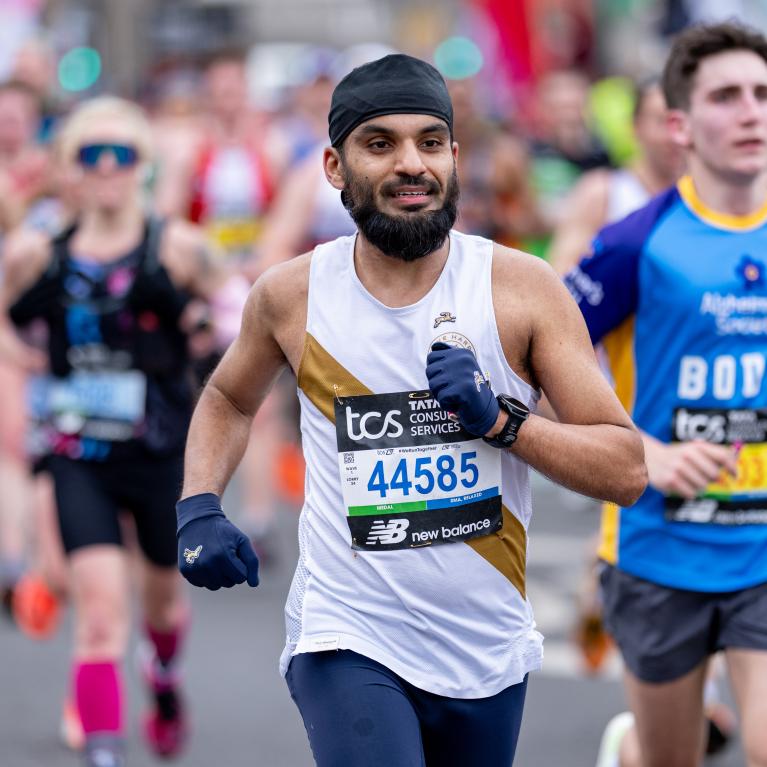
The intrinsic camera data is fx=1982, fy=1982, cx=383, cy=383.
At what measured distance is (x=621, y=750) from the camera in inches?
229

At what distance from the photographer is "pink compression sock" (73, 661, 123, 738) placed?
639 centimetres

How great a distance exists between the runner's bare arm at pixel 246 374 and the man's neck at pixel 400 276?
0.53 ft

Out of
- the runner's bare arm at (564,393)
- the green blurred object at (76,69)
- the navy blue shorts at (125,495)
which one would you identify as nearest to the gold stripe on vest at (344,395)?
the runner's bare arm at (564,393)

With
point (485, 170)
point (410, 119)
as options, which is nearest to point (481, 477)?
point (410, 119)

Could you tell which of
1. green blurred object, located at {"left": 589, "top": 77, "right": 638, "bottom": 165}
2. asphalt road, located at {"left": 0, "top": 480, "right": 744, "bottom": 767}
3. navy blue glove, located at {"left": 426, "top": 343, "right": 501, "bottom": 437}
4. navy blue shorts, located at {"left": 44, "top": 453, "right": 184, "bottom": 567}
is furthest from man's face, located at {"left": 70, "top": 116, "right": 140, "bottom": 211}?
green blurred object, located at {"left": 589, "top": 77, "right": 638, "bottom": 165}

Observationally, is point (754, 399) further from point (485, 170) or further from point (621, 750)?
point (485, 170)

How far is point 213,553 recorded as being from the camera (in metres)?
4.18

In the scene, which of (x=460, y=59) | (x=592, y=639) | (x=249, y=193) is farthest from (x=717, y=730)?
(x=460, y=59)

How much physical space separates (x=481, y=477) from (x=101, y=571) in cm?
259

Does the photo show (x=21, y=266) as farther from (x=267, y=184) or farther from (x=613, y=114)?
(x=613, y=114)

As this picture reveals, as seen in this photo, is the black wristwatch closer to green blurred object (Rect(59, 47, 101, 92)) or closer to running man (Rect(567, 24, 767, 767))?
running man (Rect(567, 24, 767, 767))

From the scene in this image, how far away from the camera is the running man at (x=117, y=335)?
6.91m

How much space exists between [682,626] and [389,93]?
179 centimetres

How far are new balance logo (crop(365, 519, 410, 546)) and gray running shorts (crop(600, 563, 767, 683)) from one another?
3.95 feet
